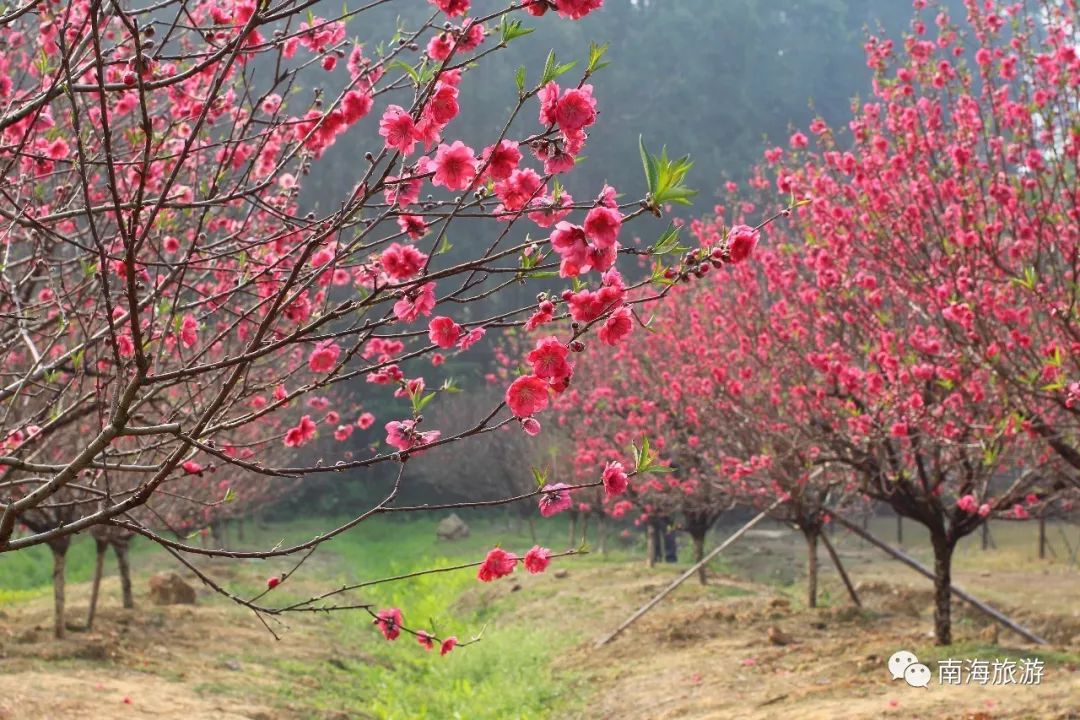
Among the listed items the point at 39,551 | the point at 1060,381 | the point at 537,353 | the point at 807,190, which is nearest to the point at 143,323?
the point at 537,353

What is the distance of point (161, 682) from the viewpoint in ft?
28.9

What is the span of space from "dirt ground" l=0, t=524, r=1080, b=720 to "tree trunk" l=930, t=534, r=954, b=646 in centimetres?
19

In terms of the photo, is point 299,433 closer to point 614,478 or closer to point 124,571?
point 614,478

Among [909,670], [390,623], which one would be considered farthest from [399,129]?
[909,670]

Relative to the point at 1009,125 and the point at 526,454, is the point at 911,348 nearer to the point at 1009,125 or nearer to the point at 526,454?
the point at 1009,125

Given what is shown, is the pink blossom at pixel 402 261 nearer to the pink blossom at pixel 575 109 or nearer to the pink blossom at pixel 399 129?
the pink blossom at pixel 399 129

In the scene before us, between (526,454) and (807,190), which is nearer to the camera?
(807,190)

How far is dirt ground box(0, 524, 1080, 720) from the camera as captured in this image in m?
7.00

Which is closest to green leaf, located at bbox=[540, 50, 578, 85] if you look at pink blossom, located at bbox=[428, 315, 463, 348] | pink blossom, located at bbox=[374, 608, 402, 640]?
pink blossom, located at bbox=[428, 315, 463, 348]

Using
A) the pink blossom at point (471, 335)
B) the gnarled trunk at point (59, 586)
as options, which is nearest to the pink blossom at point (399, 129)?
the pink blossom at point (471, 335)

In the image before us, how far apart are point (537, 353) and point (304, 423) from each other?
4.98 ft

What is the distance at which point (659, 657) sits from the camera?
10.8 meters

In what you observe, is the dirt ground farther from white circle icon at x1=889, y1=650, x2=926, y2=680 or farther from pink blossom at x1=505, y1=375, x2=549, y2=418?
pink blossom at x1=505, y1=375, x2=549, y2=418

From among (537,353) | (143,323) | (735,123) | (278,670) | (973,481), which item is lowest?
(278,670)
